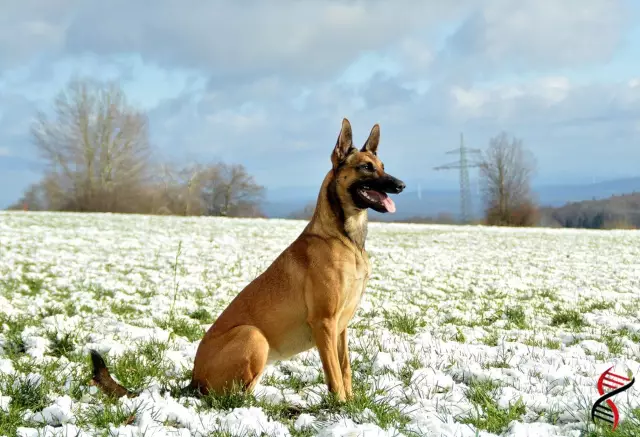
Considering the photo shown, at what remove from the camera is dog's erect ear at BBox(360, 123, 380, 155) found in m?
4.11

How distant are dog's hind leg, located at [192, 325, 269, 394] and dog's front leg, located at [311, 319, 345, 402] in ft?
1.38

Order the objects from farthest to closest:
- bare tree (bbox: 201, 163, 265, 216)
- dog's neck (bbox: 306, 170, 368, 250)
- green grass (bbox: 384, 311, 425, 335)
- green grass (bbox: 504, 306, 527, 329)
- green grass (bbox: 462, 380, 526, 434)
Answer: bare tree (bbox: 201, 163, 265, 216)
green grass (bbox: 504, 306, 527, 329)
green grass (bbox: 384, 311, 425, 335)
dog's neck (bbox: 306, 170, 368, 250)
green grass (bbox: 462, 380, 526, 434)

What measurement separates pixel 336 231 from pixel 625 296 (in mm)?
7951

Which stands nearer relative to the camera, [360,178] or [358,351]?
[360,178]

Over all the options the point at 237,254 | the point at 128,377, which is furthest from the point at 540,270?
the point at 128,377

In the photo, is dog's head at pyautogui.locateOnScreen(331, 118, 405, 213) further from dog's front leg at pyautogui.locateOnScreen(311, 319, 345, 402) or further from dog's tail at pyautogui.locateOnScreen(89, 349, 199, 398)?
dog's tail at pyautogui.locateOnScreen(89, 349, 199, 398)

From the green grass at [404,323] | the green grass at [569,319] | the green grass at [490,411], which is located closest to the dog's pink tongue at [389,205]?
the green grass at [490,411]

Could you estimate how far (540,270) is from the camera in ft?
44.0

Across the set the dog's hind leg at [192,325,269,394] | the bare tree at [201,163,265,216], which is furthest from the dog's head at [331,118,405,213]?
the bare tree at [201,163,265,216]

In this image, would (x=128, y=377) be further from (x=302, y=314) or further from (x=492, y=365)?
(x=492, y=365)

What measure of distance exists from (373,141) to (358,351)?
233 cm

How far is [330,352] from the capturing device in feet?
12.5

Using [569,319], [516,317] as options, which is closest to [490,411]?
[516,317]

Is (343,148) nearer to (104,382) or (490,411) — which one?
(490,411)
